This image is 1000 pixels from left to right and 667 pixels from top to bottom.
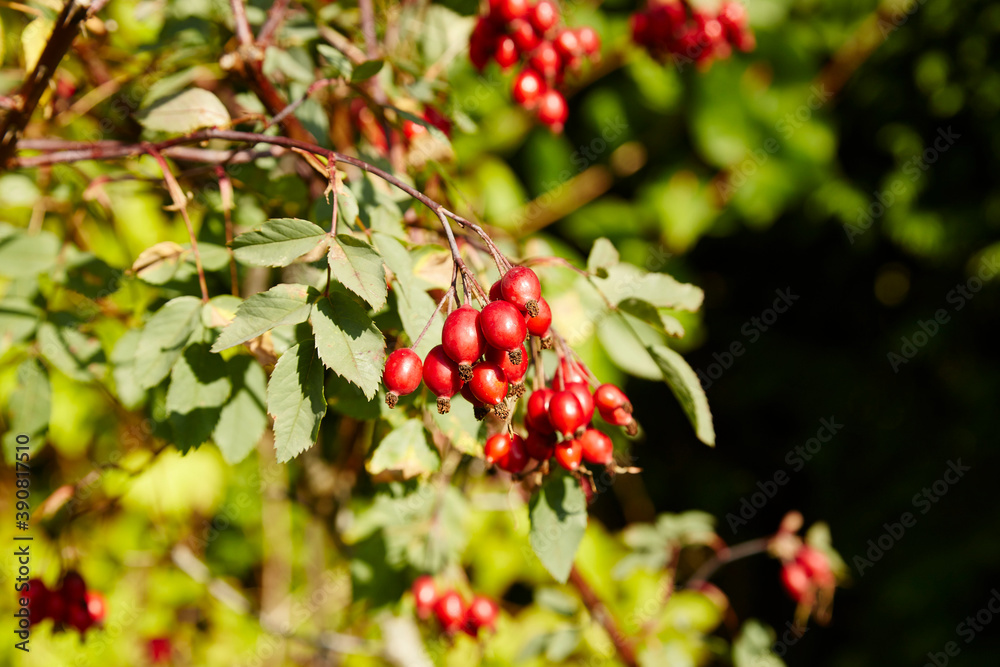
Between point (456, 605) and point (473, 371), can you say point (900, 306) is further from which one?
point (473, 371)

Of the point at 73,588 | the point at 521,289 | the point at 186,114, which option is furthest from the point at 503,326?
the point at 73,588

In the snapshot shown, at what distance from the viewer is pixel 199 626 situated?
2.48 metres

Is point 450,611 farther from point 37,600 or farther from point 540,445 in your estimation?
point 37,600

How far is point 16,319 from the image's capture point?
942 millimetres

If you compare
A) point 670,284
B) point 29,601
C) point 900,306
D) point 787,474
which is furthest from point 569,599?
point 900,306

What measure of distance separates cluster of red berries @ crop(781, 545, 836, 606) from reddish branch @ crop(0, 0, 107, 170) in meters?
1.69

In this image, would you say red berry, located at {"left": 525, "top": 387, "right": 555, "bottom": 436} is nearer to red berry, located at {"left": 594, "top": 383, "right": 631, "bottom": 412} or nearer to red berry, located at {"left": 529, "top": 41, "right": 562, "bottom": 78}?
red berry, located at {"left": 594, "top": 383, "right": 631, "bottom": 412}

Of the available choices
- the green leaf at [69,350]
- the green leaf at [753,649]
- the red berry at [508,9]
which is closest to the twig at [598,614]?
the green leaf at [753,649]

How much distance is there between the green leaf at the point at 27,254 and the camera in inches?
38.5

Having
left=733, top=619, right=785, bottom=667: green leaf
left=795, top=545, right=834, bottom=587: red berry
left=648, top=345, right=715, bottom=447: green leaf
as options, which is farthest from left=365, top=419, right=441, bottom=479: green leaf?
left=795, top=545, right=834, bottom=587: red berry

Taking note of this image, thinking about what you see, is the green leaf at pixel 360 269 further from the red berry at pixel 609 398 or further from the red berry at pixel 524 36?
the red berry at pixel 524 36

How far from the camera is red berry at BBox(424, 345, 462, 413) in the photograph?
608 mm

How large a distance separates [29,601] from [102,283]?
2.07 feet

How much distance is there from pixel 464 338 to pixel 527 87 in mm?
786
